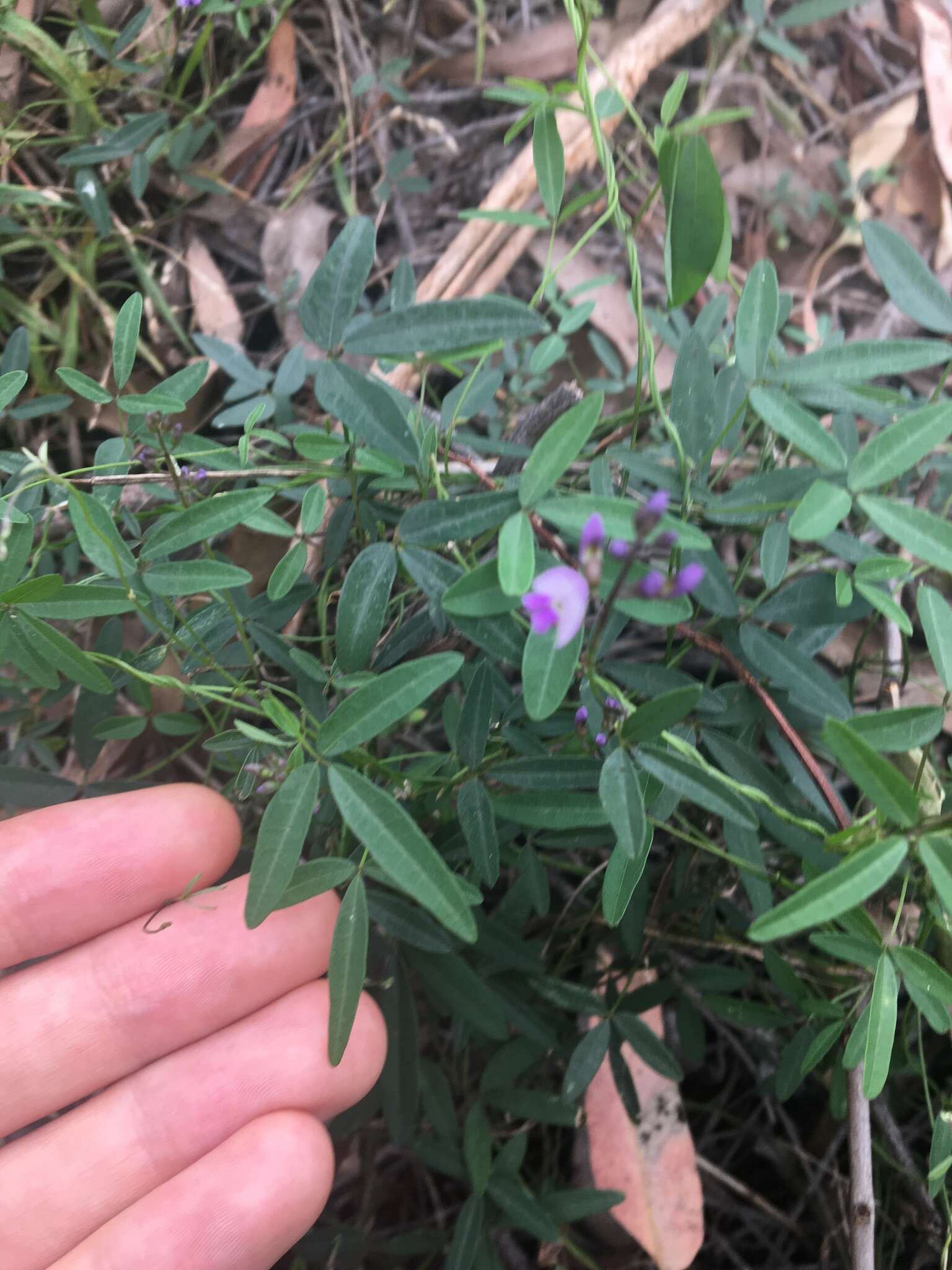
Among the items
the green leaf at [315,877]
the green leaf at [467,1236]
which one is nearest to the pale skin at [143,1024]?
the green leaf at [467,1236]

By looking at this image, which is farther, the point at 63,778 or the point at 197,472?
the point at 63,778

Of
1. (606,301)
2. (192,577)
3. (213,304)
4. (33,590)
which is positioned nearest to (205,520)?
(192,577)

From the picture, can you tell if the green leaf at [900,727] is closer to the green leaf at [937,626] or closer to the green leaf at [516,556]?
the green leaf at [937,626]

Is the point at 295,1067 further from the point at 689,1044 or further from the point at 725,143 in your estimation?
the point at 725,143

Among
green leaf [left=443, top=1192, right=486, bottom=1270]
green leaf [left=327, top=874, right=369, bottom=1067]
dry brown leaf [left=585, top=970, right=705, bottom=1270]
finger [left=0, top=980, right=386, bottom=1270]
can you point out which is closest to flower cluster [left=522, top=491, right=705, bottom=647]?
green leaf [left=327, top=874, right=369, bottom=1067]

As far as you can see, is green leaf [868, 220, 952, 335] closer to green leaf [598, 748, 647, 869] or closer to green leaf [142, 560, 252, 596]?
green leaf [598, 748, 647, 869]

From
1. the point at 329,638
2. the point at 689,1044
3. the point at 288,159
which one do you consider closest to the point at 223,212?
the point at 288,159

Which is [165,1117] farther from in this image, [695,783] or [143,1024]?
[695,783]
